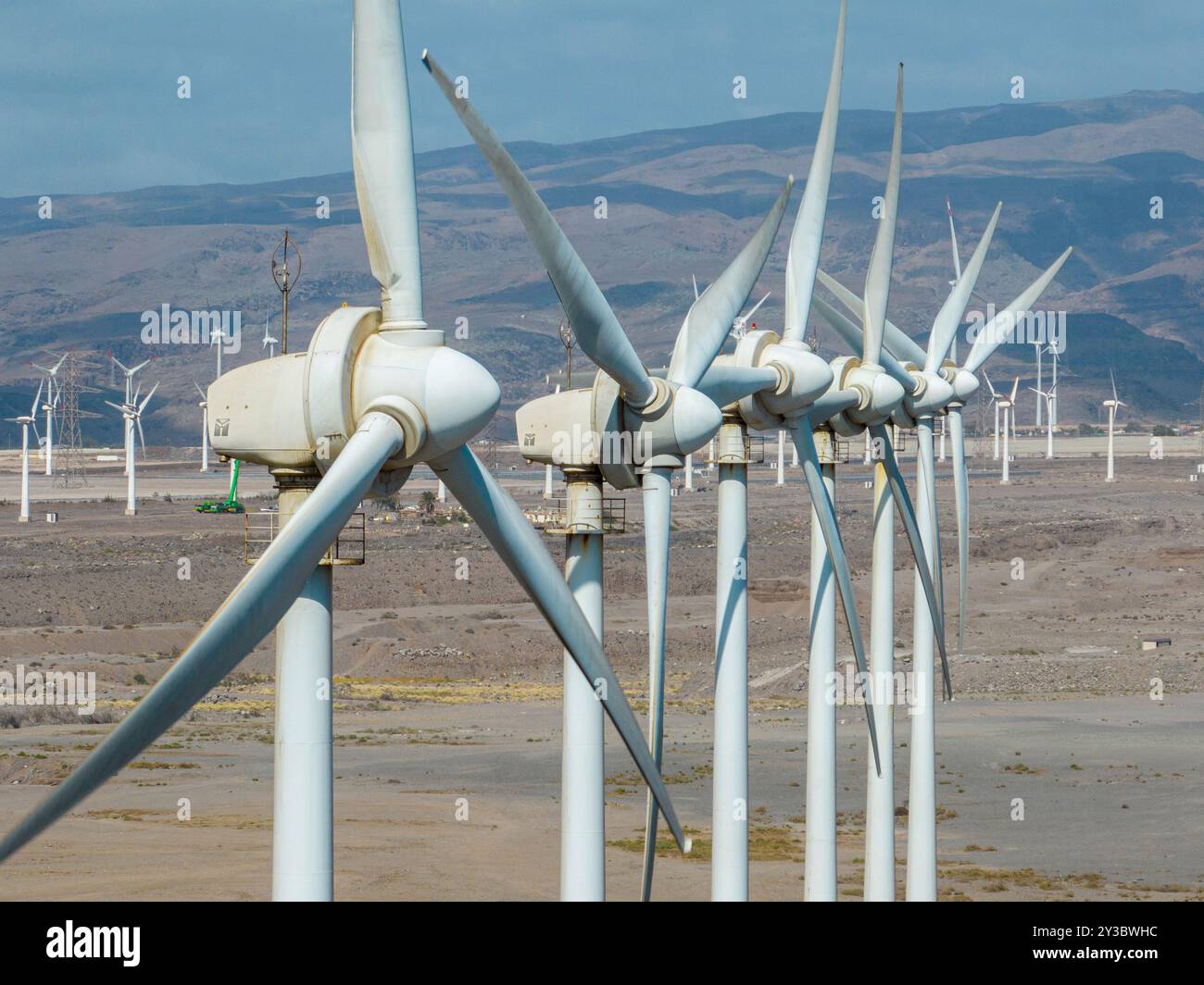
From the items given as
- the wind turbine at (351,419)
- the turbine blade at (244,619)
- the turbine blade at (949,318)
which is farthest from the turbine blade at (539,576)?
the turbine blade at (949,318)

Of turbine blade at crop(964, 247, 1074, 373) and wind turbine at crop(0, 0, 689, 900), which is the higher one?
turbine blade at crop(964, 247, 1074, 373)

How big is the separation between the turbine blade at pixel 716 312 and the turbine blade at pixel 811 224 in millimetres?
5114

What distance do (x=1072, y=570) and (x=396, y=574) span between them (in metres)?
47.3

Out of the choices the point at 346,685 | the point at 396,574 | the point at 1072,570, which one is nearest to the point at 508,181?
the point at 346,685

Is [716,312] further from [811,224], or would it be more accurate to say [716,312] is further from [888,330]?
[888,330]

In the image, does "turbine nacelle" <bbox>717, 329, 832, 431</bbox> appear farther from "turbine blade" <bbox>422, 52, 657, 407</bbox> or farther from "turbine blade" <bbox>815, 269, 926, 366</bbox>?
"turbine blade" <bbox>422, 52, 657, 407</bbox>

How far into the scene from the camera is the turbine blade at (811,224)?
1394 inches

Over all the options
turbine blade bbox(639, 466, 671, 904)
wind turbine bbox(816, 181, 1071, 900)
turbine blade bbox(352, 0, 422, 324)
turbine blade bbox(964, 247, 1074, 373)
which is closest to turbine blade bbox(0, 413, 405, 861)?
turbine blade bbox(352, 0, 422, 324)

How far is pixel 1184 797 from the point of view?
200 ft

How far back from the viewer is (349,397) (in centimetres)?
1873

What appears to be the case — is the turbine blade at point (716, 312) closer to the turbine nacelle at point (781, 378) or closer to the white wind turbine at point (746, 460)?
the white wind turbine at point (746, 460)

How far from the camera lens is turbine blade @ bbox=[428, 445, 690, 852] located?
20.0m

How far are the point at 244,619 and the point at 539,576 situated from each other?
5.09m

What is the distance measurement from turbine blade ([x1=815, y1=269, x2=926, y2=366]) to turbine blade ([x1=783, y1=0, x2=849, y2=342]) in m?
3.84
